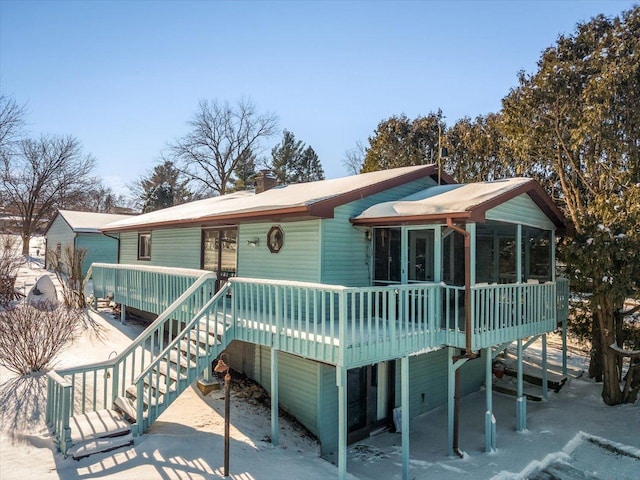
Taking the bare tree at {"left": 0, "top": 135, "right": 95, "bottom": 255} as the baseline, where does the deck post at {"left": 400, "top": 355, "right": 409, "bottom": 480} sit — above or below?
below

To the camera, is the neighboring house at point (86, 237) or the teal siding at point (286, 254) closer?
the teal siding at point (286, 254)

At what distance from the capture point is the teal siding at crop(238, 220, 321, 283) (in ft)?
27.1

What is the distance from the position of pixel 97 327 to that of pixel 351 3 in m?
11.6

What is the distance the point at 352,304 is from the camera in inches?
240

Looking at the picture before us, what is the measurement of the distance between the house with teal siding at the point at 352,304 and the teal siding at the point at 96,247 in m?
15.5

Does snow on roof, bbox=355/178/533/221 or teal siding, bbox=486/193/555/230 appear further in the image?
teal siding, bbox=486/193/555/230

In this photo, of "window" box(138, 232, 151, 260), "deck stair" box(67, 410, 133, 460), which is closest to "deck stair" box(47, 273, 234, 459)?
"deck stair" box(67, 410, 133, 460)

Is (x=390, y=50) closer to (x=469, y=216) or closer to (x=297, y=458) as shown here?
(x=469, y=216)

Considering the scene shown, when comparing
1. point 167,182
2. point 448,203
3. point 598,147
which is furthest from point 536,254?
point 167,182

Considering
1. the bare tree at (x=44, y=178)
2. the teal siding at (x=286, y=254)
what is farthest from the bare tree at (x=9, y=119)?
the teal siding at (x=286, y=254)

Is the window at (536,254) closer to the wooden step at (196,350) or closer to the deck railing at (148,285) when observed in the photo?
the deck railing at (148,285)

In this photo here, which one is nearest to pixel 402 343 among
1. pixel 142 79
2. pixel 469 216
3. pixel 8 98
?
pixel 469 216

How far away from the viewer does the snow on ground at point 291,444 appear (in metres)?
5.56

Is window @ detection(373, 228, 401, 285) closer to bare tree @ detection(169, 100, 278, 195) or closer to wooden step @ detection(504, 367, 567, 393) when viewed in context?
wooden step @ detection(504, 367, 567, 393)
